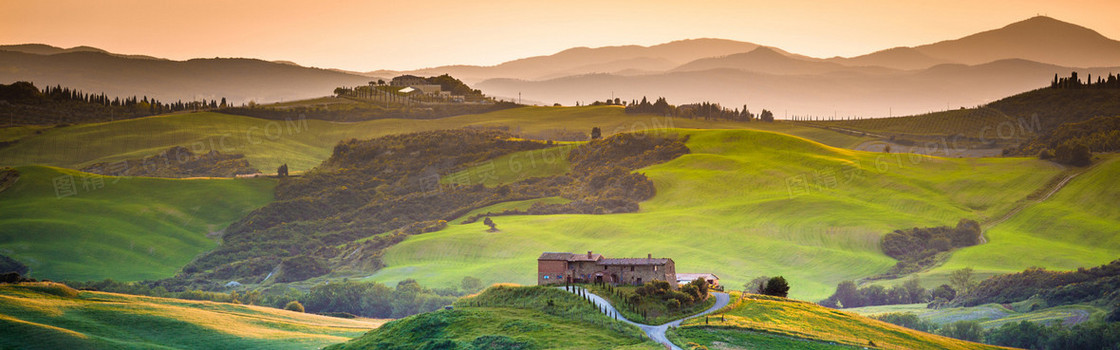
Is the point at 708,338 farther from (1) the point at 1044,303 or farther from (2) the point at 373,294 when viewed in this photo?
(2) the point at 373,294

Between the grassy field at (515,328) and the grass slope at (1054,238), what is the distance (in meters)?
96.1

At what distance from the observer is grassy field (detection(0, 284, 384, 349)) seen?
80125 mm

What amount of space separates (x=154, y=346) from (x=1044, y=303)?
376 ft

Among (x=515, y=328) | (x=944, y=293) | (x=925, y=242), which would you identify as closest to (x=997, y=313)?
(x=944, y=293)

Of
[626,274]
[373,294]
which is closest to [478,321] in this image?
[626,274]

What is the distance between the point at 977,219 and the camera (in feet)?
635

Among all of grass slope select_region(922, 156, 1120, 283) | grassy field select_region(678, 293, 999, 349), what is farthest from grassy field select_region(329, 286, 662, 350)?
grass slope select_region(922, 156, 1120, 283)

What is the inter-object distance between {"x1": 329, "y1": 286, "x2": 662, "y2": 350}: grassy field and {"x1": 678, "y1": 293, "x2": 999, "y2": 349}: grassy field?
6317mm

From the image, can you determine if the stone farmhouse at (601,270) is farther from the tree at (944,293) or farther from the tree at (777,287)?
the tree at (944,293)

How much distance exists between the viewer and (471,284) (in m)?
162

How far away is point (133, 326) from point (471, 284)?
253ft

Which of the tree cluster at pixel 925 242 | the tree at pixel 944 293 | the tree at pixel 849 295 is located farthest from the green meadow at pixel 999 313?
the tree cluster at pixel 925 242

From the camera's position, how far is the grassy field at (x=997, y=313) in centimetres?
12169

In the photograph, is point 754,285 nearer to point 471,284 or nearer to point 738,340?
point 471,284
